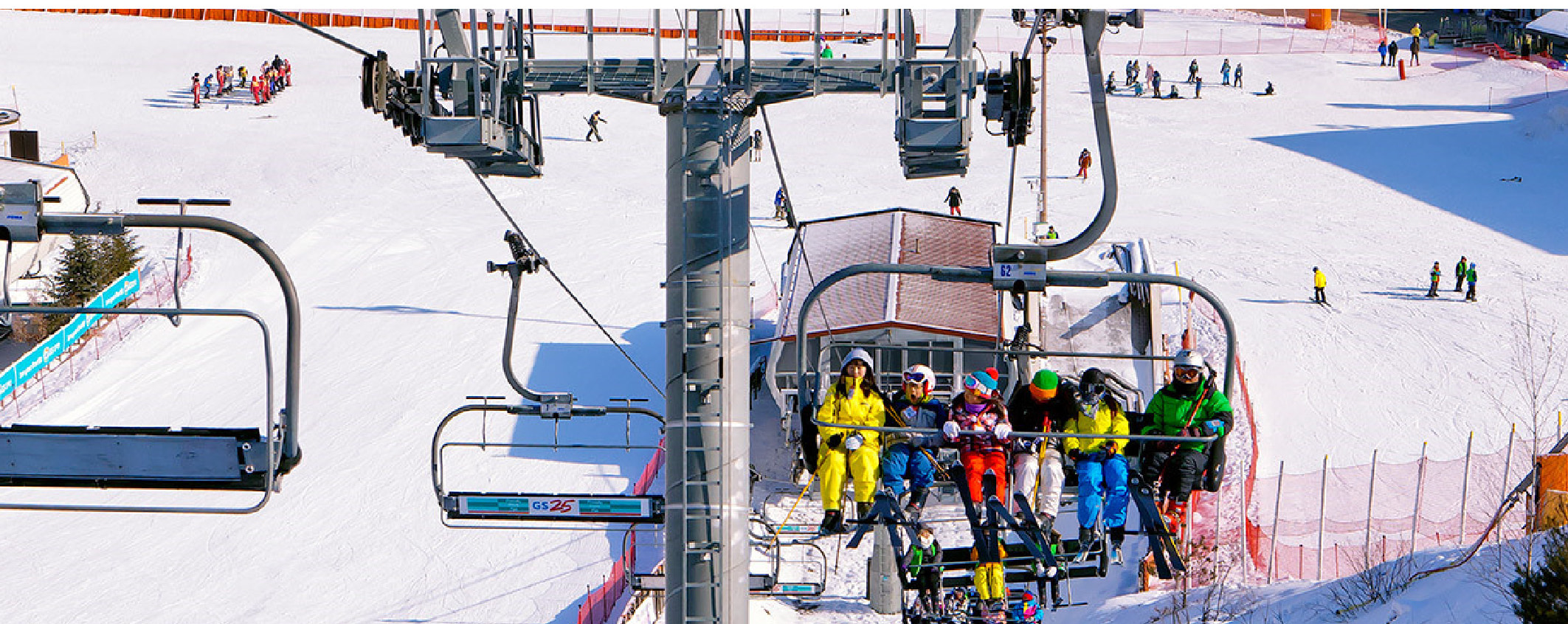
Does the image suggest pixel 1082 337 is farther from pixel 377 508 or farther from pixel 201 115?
pixel 201 115

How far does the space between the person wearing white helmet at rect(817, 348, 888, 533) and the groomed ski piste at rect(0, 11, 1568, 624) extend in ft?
18.7

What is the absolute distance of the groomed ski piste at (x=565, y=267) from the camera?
776 inches

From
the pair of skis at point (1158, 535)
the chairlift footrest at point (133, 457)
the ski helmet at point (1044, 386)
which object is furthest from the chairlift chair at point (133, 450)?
the pair of skis at point (1158, 535)

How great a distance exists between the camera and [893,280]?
21438mm

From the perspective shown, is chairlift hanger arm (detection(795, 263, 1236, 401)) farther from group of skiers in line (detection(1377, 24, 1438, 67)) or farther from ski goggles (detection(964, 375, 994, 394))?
group of skiers in line (detection(1377, 24, 1438, 67))

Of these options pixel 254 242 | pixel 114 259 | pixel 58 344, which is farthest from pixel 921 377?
pixel 114 259

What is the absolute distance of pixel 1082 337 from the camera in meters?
24.2

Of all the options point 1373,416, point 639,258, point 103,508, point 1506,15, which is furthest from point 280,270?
point 1506,15

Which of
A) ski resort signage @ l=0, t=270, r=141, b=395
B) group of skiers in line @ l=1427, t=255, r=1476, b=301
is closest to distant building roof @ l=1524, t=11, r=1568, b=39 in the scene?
group of skiers in line @ l=1427, t=255, r=1476, b=301

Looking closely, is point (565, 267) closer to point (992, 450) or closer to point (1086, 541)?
point (992, 450)

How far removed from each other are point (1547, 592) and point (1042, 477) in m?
3.81

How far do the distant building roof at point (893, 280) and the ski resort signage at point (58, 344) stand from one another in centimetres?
1116

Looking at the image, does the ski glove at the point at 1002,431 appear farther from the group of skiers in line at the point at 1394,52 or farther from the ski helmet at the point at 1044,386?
the group of skiers in line at the point at 1394,52

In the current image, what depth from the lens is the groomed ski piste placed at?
19.7 meters
